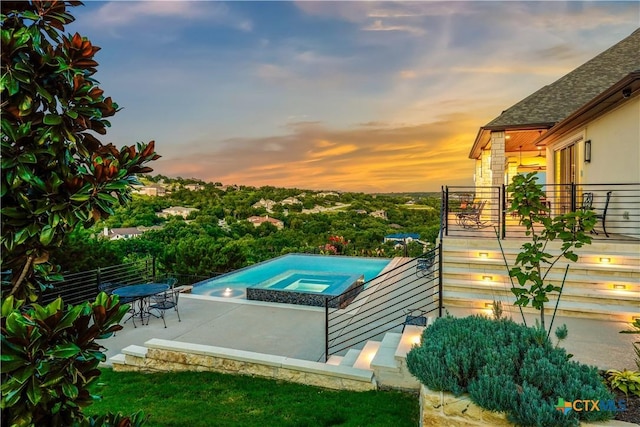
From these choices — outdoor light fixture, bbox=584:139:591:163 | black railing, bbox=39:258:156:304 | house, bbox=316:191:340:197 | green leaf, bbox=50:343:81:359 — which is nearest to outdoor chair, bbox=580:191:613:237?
outdoor light fixture, bbox=584:139:591:163

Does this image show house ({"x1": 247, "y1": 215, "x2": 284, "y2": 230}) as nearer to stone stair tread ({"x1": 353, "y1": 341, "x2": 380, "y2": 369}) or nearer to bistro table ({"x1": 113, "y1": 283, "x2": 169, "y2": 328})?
bistro table ({"x1": 113, "y1": 283, "x2": 169, "y2": 328})

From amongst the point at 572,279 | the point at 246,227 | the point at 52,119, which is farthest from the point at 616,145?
the point at 246,227

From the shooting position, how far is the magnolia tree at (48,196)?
142cm

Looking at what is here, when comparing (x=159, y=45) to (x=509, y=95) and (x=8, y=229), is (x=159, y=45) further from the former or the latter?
(x=509, y=95)

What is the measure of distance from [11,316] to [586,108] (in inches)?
411

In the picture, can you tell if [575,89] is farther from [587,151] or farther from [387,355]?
[387,355]

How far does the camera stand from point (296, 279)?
1328 centimetres

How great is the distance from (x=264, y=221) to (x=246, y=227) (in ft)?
5.12

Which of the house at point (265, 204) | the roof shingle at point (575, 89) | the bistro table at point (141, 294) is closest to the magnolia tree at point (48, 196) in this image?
the bistro table at point (141, 294)

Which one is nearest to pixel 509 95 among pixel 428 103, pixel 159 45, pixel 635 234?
pixel 428 103

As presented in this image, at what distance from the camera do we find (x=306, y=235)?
79.1 ft

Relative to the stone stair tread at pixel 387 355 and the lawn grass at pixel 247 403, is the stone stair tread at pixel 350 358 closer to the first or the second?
the stone stair tread at pixel 387 355

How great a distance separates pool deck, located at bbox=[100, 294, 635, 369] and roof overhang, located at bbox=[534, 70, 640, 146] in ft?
14.4

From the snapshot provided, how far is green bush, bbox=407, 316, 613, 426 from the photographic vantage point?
2.66 metres
